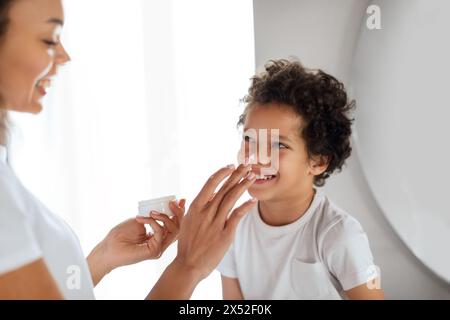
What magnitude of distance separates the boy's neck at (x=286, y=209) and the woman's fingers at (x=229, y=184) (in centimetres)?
15

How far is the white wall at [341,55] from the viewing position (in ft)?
2.01

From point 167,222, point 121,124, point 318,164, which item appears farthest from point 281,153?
point 121,124

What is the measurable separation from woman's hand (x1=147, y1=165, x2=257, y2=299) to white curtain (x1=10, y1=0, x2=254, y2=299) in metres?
0.26

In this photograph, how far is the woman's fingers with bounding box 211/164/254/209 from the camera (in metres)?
0.47

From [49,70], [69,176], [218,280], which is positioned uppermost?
[49,70]

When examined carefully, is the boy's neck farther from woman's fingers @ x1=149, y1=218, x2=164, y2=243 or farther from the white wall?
woman's fingers @ x1=149, y1=218, x2=164, y2=243

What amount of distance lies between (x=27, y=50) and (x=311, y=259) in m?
0.39

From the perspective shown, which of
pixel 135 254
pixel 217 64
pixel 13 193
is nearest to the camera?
pixel 13 193

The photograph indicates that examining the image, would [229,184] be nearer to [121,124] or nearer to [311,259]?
[311,259]

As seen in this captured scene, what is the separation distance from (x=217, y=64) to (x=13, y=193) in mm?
373

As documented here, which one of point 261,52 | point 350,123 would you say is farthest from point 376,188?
point 261,52

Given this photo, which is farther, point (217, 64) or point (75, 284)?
point (217, 64)

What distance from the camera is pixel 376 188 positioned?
618 mm

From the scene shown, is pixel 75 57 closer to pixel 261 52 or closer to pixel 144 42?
pixel 144 42
